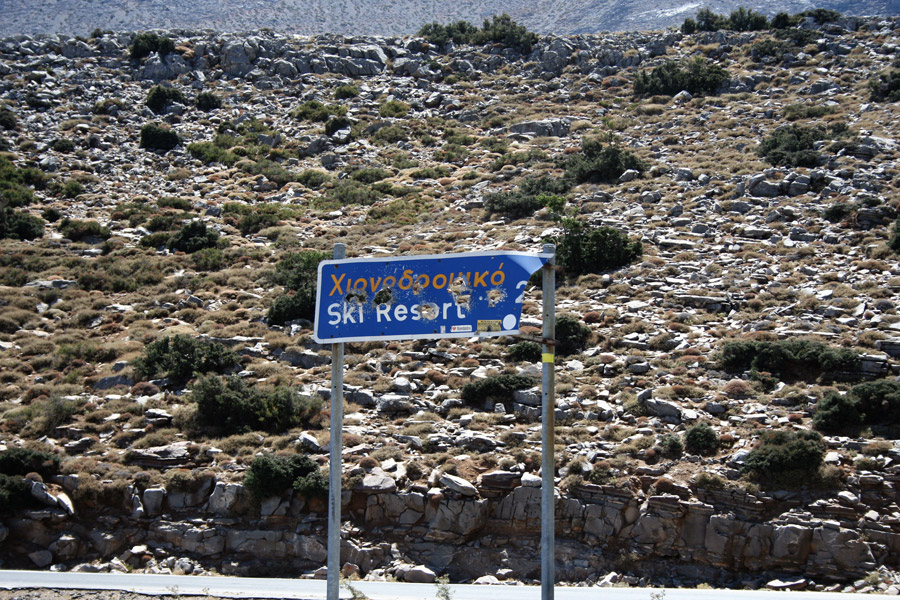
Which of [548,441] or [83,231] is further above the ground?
[83,231]

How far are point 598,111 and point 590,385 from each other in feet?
97.2

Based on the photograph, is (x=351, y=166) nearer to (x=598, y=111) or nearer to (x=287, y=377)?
(x=598, y=111)

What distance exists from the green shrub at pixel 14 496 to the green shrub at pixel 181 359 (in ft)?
18.1

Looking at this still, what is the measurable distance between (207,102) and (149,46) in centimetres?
899

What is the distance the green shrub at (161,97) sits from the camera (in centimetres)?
4631

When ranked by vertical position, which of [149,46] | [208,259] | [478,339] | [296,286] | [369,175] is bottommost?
[478,339]

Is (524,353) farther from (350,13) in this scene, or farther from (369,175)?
(350,13)

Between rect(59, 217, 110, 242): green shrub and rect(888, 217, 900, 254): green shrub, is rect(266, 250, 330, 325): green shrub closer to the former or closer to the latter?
rect(59, 217, 110, 242): green shrub

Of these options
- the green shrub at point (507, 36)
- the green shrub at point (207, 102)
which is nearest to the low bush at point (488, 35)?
the green shrub at point (507, 36)

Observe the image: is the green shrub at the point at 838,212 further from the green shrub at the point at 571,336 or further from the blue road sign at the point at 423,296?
the blue road sign at the point at 423,296

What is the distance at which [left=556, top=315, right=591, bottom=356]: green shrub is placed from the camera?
19.9 meters

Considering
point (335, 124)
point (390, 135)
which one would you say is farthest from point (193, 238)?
point (390, 135)

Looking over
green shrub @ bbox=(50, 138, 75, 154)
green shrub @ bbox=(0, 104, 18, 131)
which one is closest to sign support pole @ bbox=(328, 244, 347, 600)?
green shrub @ bbox=(50, 138, 75, 154)

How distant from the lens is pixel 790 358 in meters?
17.4
